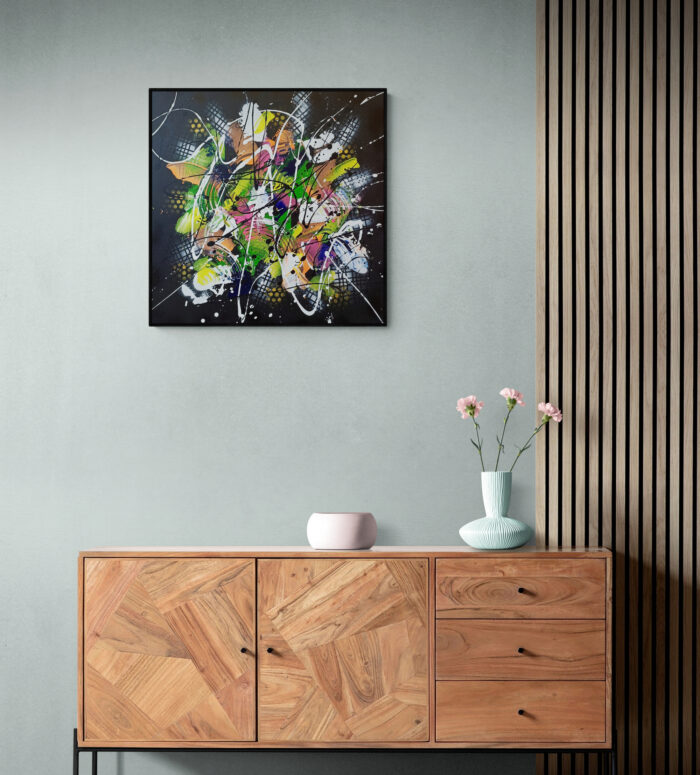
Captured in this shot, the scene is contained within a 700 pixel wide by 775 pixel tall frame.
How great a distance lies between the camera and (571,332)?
3.15 m

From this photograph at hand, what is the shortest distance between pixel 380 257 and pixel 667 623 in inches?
67.1

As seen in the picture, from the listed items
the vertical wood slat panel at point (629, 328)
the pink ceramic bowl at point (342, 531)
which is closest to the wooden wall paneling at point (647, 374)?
the vertical wood slat panel at point (629, 328)

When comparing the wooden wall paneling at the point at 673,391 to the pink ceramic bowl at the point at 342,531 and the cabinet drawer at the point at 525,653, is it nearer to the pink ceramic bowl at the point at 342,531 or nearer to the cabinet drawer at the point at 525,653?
the cabinet drawer at the point at 525,653

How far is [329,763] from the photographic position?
310cm

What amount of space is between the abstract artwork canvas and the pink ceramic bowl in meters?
0.74

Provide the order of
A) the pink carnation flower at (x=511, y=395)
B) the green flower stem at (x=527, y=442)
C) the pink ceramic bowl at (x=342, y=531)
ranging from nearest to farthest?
the pink ceramic bowl at (x=342, y=531) < the pink carnation flower at (x=511, y=395) < the green flower stem at (x=527, y=442)

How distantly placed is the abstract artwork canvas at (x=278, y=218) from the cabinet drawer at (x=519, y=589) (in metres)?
0.98

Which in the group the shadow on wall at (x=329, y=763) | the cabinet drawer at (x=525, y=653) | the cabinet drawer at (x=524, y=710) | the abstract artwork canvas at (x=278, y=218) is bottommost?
the shadow on wall at (x=329, y=763)

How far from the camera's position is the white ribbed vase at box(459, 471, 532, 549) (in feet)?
9.17

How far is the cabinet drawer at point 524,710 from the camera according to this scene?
2.70 m

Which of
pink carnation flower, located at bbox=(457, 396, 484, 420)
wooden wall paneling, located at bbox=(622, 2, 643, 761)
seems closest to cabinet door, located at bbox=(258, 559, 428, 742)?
pink carnation flower, located at bbox=(457, 396, 484, 420)

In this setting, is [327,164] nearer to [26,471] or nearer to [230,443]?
[230,443]

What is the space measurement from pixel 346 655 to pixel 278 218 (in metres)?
1.58

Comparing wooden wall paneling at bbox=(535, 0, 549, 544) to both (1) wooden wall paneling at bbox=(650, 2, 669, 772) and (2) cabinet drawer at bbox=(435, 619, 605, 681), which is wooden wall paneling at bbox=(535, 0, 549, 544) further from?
(2) cabinet drawer at bbox=(435, 619, 605, 681)
